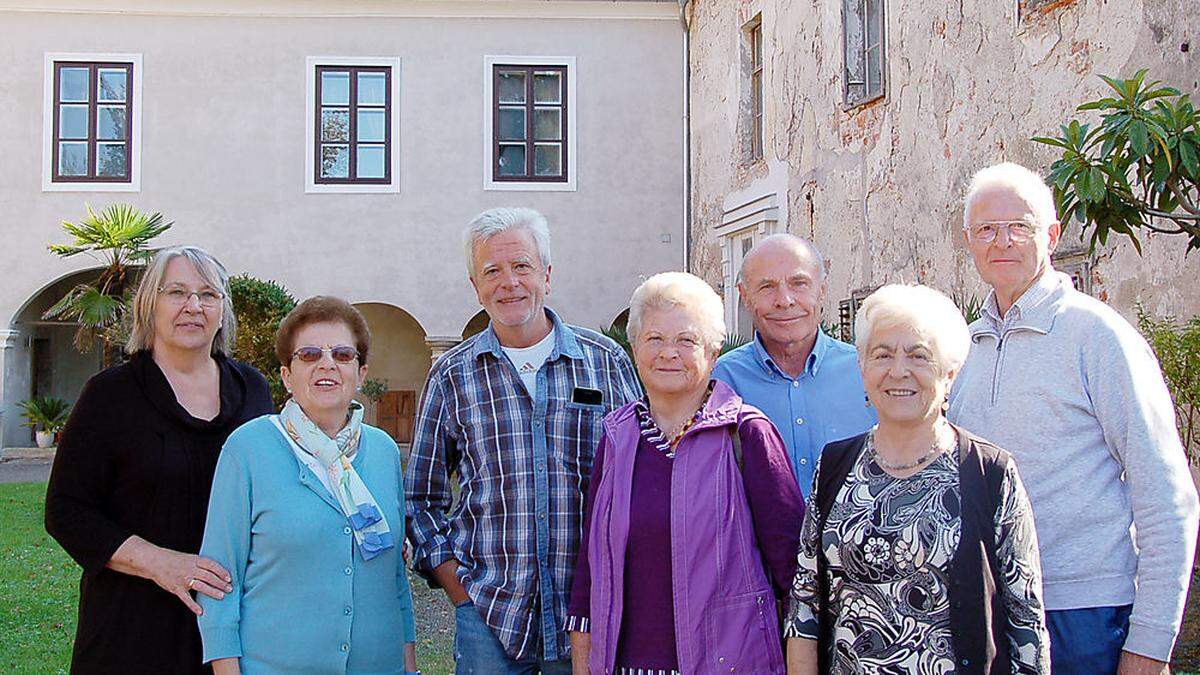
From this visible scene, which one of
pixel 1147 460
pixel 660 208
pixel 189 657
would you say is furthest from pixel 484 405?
pixel 660 208

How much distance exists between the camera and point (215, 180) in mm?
17469

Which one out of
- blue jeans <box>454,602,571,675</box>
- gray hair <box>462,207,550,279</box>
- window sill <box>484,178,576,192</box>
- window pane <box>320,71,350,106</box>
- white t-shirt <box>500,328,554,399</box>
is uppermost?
window pane <box>320,71,350,106</box>

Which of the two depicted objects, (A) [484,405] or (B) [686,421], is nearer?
(B) [686,421]

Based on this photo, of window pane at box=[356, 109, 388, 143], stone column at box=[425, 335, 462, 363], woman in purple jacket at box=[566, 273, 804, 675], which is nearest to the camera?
woman in purple jacket at box=[566, 273, 804, 675]

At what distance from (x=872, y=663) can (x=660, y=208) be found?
15505mm

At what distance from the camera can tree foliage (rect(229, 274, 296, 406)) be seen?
12133mm

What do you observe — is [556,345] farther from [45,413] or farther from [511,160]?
[45,413]

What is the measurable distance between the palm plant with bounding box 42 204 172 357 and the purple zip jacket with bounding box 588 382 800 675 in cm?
1284

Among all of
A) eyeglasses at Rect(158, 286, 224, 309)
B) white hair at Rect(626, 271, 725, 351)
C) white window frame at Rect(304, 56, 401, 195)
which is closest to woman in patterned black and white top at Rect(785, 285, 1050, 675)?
white hair at Rect(626, 271, 725, 351)

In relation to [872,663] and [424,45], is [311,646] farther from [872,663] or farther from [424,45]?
[424,45]

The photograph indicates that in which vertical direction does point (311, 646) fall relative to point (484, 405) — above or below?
below

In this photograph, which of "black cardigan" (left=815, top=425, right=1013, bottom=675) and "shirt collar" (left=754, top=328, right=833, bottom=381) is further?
"shirt collar" (left=754, top=328, right=833, bottom=381)

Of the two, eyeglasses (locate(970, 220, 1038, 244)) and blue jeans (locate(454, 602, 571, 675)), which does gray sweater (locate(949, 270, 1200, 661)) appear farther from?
blue jeans (locate(454, 602, 571, 675))

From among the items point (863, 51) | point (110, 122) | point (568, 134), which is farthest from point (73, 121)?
point (863, 51)
